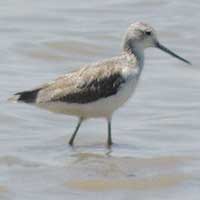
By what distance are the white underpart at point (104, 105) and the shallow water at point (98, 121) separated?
420 millimetres

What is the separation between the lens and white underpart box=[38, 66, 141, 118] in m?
11.8

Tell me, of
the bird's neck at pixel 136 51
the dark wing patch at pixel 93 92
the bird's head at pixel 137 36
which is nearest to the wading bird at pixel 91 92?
the dark wing patch at pixel 93 92

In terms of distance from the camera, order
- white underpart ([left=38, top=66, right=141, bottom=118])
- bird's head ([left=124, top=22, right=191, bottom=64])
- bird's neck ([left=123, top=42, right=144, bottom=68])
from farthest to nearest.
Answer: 1. bird's head ([left=124, top=22, right=191, bottom=64])
2. bird's neck ([left=123, top=42, right=144, bottom=68])
3. white underpart ([left=38, top=66, right=141, bottom=118])

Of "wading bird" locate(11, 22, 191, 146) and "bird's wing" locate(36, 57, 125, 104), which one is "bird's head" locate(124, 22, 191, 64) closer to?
"wading bird" locate(11, 22, 191, 146)

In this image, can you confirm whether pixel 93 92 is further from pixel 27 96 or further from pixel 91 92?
pixel 27 96

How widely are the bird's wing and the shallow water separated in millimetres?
573

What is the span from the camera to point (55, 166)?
36.2 ft

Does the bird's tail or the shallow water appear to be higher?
the bird's tail

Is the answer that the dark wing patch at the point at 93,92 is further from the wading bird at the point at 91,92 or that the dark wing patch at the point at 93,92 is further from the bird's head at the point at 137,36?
the bird's head at the point at 137,36

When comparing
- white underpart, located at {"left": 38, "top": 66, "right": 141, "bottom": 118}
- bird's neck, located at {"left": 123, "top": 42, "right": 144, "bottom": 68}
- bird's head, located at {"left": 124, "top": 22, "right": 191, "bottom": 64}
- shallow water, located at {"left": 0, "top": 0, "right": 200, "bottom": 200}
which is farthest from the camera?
bird's head, located at {"left": 124, "top": 22, "right": 191, "bottom": 64}

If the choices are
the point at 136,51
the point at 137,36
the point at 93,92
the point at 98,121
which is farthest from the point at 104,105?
the point at 98,121

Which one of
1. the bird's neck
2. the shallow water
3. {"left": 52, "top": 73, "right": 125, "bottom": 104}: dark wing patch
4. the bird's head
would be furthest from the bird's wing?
the shallow water

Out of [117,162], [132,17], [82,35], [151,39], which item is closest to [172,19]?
[132,17]

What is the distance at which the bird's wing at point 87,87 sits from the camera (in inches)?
466
